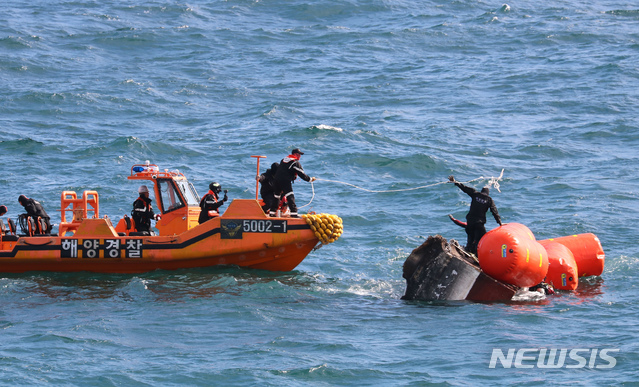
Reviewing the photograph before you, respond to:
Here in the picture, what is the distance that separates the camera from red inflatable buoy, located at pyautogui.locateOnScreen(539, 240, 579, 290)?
14.9 metres

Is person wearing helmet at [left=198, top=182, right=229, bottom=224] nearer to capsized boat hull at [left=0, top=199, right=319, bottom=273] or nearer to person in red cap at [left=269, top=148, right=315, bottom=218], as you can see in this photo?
capsized boat hull at [left=0, top=199, right=319, bottom=273]

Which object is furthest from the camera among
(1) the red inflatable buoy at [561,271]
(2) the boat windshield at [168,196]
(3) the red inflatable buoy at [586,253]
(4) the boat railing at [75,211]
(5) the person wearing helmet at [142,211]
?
(4) the boat railing at [75,211]

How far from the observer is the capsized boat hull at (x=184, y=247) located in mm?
15525

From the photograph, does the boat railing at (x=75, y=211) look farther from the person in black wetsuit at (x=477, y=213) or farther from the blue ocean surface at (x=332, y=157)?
the person in black wetsuit at (x=477, y=213)

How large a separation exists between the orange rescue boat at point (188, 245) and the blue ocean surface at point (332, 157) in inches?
12.2

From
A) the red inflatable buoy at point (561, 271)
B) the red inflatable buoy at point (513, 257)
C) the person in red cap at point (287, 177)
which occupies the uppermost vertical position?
the person in red cap at point (287, 177)

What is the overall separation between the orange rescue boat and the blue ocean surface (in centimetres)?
31

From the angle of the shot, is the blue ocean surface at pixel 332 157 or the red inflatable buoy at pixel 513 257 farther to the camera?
the red inflatable buoy at pixel 513 257

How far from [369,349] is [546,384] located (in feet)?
8.56

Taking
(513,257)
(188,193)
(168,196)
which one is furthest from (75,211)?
(513,257)

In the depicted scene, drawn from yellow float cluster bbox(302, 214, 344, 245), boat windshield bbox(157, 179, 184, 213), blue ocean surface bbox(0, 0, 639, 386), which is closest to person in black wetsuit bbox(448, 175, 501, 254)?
blue ocean surface bbox(0, 0, 639, 386)

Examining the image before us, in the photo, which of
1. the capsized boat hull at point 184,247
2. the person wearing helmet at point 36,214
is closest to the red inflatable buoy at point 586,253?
the capsized boat hull at point 184,247

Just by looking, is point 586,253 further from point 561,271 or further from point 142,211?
point 142,211

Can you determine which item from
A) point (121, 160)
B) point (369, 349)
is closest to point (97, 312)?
point (369, 349)
